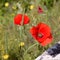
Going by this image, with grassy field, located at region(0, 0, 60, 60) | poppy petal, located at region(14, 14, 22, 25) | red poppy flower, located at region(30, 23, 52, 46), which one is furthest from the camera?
grassy field, located at region(0, 0, 60, 60)

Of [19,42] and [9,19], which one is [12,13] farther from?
[19,42]

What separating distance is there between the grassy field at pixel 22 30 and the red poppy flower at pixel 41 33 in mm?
126

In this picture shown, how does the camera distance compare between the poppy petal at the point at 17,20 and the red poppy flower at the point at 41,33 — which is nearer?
the red poppy flower at the point at 41,33

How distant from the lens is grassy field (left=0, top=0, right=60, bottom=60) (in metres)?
1.89

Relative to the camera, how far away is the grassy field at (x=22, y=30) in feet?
6.20

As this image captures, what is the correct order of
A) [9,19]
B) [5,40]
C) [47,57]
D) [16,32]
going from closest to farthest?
[47,57] → [5,40] → [16,32] → [9,19]

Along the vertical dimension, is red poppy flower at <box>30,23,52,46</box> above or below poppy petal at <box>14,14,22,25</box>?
below

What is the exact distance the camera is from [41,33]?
5.37ft

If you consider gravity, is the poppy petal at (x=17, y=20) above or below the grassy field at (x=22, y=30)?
above

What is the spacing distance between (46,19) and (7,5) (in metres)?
0.67

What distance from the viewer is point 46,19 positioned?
2223 millimetres

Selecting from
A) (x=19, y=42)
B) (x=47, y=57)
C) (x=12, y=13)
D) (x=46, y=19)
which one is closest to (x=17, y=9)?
(x=12, y=13)

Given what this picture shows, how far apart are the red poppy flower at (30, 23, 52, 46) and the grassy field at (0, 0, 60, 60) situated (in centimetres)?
13

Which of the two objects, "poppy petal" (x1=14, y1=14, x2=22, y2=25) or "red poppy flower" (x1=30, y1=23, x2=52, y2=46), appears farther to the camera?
"poppy petal" (x1=14, y1=14, x2=22, y2=25)
